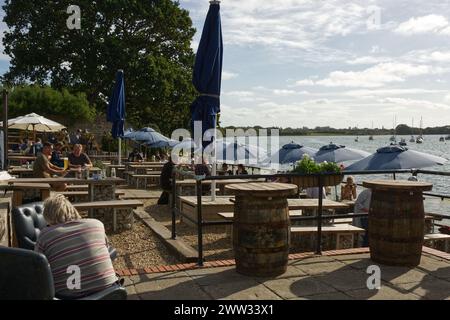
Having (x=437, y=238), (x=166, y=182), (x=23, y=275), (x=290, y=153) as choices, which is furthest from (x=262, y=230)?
(x=290, y=153)

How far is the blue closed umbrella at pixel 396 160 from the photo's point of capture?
34.1 feet

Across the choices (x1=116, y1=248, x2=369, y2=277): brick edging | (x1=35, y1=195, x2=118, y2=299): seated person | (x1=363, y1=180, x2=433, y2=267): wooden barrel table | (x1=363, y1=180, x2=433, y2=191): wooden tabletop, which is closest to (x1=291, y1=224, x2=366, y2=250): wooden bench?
(x1=116, y1=248, x2=369, y2=277): brick edging

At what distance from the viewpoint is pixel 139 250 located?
6.29 metres

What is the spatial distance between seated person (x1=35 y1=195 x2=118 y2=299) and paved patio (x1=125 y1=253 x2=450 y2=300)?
955mm

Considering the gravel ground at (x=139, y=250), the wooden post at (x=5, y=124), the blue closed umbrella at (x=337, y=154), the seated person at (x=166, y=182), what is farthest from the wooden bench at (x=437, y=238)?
the wooden post at (x=5, y=124)

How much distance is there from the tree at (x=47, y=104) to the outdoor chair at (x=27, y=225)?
998 inches

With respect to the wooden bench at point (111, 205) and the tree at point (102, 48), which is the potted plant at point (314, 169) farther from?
the tree at point (102, 48)

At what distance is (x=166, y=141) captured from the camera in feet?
64.3

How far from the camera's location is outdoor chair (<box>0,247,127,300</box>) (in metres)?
2.27

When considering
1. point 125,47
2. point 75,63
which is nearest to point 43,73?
point 75,63

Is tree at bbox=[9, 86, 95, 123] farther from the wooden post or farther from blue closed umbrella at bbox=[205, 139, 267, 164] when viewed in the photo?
the wooden post

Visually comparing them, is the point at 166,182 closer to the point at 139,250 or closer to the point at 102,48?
the point at 139,250

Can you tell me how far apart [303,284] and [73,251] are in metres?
2.16

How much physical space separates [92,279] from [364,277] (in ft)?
8.68
